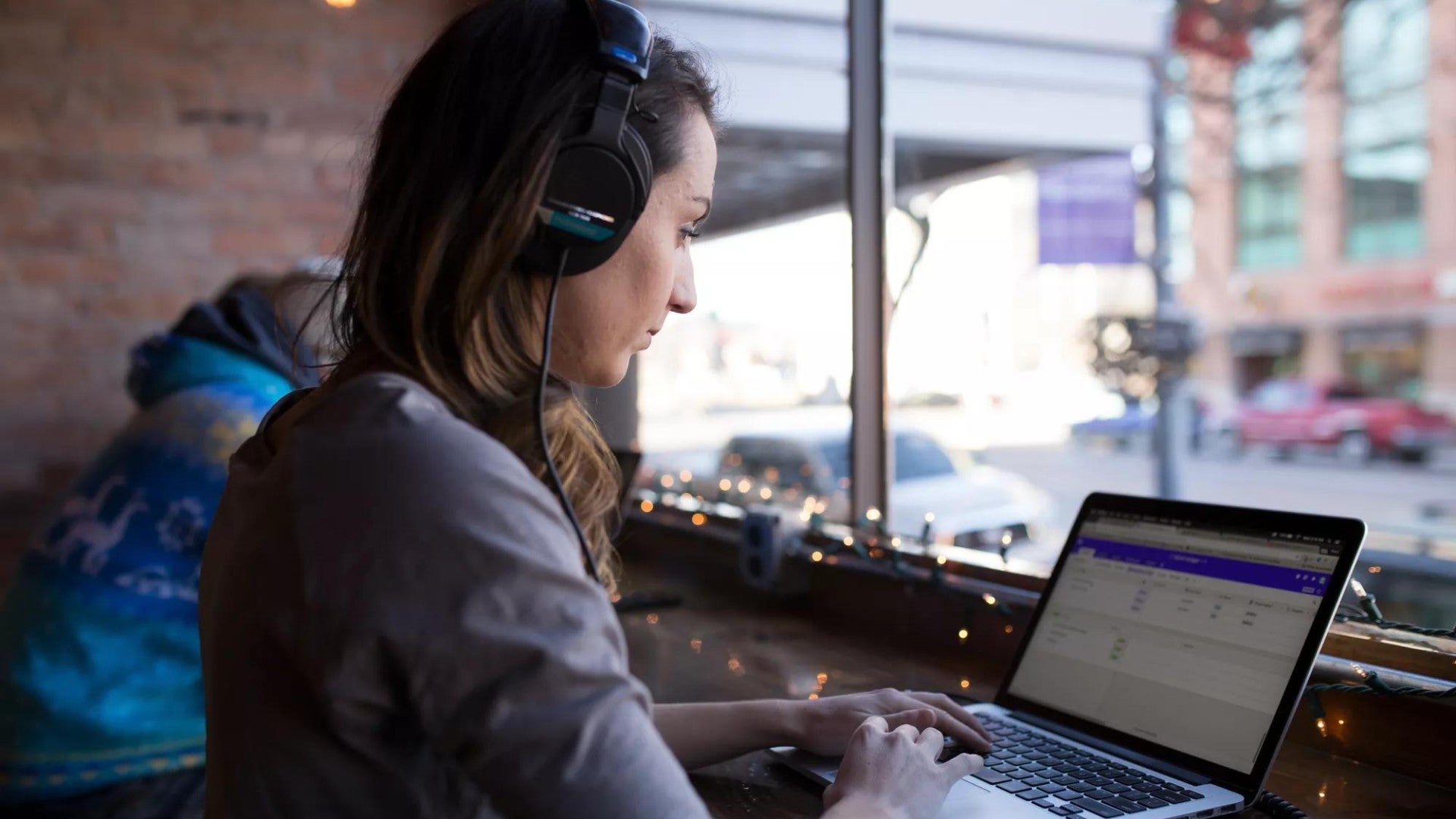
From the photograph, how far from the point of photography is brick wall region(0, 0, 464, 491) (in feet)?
9.73

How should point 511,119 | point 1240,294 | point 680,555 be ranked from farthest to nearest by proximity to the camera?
point 1240,294 → point 680,555 → point 511,119

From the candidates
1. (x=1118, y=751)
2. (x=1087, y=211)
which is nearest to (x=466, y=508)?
(x=1118, y=751)

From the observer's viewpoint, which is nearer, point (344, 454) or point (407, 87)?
point (344, 454)

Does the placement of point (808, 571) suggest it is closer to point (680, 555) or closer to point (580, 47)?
point (680, 555)

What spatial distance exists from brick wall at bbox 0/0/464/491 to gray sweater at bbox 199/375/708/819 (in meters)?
2.63

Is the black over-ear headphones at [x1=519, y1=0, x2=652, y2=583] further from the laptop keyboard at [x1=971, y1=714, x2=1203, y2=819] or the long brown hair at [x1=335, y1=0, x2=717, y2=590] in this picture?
the laptop keyboard at [x1=971, y1=714, x2=1203, y2=819]

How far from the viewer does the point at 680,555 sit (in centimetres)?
217

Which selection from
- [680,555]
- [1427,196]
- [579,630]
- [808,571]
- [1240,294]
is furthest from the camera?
[1240,294]

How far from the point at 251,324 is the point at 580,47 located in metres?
1.27

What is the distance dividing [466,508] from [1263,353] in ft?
58.4

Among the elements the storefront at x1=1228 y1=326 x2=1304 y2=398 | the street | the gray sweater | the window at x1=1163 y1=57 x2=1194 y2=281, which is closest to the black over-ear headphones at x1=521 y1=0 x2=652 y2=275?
the gray sweater

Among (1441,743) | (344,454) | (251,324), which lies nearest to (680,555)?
(251,324)

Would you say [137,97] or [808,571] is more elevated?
[137,97]

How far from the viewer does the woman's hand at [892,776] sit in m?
0.74
